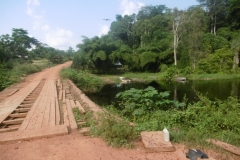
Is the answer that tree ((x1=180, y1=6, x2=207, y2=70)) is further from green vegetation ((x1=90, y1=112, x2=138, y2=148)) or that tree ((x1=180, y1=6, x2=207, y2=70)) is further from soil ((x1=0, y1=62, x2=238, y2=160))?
soil ((x1=0, y1=62, x2=238, y2=160))

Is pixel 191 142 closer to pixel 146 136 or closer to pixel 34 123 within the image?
pixel 146 136

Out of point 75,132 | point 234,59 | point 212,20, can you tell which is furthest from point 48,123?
point 212,20

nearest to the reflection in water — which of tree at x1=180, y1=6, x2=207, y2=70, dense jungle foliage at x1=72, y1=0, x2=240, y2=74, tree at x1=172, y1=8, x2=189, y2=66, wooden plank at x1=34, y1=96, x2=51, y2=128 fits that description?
wooden plank at x1=34, y1=96, x2=51, y2=128

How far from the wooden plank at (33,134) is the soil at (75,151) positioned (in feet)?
0.29

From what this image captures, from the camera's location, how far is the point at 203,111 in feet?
17.6

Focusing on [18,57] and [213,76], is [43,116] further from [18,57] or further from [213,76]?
[213,76]

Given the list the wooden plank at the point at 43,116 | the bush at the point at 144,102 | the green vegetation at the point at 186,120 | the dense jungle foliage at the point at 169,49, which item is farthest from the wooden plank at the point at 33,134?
the dense jungle foliage at the point at 169,49

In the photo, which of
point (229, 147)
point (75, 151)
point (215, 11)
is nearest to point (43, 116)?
point (75, 151)

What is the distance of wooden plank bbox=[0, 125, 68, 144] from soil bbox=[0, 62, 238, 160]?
0.29ft

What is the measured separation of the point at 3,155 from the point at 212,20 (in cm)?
3590

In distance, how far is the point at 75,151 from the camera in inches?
115

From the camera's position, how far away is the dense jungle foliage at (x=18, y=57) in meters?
11.7

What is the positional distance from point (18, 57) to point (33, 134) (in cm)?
1941

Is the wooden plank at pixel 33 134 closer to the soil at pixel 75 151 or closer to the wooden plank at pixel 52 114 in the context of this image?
the soil at pixel 75 151
